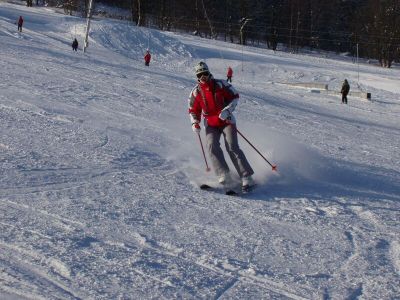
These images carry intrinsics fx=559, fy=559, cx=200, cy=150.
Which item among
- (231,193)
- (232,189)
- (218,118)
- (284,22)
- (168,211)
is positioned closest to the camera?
(168,211)

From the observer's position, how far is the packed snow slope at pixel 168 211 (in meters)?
3.98

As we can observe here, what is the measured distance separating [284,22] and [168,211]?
6618 cm

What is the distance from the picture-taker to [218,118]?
7.27 m

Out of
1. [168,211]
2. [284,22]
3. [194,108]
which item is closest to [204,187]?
[168,211]

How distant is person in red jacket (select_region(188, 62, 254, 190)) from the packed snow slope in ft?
1.15

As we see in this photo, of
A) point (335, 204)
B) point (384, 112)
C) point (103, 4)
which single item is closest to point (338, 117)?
point (384, 112)

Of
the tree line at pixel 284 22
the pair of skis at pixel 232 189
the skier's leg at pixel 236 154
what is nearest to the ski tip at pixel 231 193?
the pair of skis at pixel 232 189

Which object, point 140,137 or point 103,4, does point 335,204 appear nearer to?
point 140,137

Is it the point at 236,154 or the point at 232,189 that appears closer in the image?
the point at 232,189

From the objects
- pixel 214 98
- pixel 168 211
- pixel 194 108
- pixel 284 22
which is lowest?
pixel 168 211

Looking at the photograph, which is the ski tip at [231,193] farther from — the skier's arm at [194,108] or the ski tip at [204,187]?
the skier's arm at [194,108]

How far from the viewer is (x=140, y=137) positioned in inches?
382

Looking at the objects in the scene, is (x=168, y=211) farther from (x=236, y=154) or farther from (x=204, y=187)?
(x=236, y=154)

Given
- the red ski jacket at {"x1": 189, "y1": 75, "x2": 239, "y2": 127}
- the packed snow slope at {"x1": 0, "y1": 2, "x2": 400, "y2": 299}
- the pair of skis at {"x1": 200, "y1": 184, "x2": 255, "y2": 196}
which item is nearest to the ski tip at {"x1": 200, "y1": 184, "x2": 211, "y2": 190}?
the pair of skis at {"x1": 200, "y1": 184, "x2": 255, "y2": 196}
